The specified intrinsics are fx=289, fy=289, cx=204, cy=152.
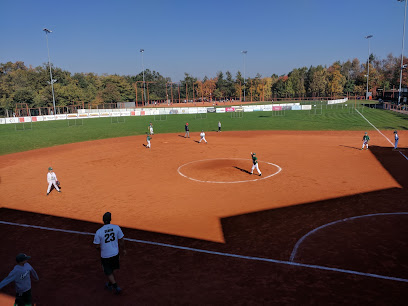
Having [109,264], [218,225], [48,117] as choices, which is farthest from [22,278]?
[48,117]

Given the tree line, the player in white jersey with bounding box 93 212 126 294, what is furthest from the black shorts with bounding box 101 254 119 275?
the tree line

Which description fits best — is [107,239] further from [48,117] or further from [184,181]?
[48,117]

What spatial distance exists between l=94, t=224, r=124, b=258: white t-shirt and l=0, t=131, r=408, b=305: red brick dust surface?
1427 mm

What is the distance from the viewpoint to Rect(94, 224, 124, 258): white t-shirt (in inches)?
311

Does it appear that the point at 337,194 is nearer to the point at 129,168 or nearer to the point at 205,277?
the point at 205,277

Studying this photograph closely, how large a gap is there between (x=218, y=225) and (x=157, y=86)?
5348 inches

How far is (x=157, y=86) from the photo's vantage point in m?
142

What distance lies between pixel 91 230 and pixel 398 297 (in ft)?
37.5

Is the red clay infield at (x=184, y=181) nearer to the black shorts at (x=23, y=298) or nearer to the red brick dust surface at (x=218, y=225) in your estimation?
the red brick dust surface at (x=218, y=225)

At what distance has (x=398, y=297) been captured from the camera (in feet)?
25.7

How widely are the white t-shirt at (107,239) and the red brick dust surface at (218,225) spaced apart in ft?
4.68

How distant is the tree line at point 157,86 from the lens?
8912 cm

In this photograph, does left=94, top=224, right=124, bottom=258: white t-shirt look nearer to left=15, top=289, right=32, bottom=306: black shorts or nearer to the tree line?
left=15, top=289, right=32, bottom=306: black shorts

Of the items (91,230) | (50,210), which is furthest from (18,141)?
(91,230)
